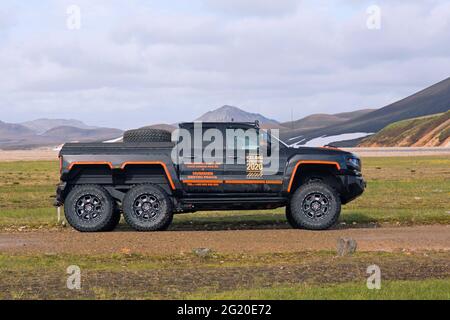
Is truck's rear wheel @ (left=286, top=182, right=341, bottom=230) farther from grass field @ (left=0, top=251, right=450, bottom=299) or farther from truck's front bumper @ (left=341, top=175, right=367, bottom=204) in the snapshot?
grass field @ (left=0, top=251, right=450, bottom=299)

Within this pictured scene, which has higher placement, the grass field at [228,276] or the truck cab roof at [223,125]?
the truck cab roof at [223,125]

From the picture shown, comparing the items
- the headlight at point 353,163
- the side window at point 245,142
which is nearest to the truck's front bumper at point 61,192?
the side window at point 245,142

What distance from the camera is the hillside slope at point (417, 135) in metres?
135

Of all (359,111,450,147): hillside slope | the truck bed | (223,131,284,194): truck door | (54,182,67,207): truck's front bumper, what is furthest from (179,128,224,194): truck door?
(359,111,450,147): hillside slope

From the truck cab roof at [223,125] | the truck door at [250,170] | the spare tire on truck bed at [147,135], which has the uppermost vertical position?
the truck cab roof at [223,125]

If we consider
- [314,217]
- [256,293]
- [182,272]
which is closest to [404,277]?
[256,293]

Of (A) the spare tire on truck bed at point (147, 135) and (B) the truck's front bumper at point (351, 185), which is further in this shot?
(A) the spare tire on truck bed at point (147, 135)

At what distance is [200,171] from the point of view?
15406 mm

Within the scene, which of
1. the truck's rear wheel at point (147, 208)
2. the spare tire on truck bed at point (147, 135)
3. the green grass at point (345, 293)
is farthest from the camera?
the spare tire on truck bed at point (147, 135)

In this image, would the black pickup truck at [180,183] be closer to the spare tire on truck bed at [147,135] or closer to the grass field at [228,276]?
the spare tire on truck bed at [147,135]

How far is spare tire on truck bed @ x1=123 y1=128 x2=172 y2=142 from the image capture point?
627 inches

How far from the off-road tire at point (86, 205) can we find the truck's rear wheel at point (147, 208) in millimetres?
455

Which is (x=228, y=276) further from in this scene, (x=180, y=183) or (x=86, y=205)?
(x=86, y=205)

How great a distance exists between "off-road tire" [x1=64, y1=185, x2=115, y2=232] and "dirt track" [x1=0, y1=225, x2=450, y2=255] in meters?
0.28
